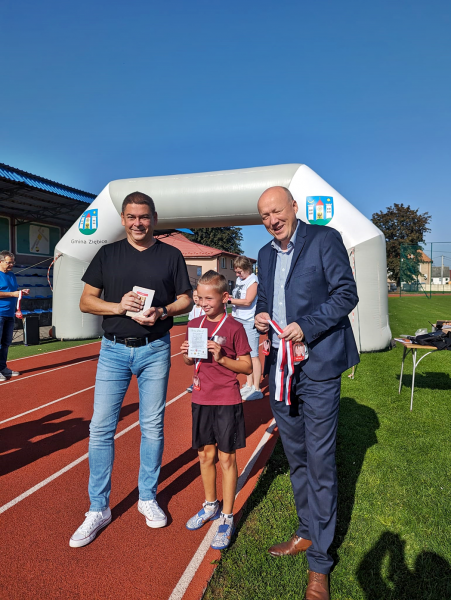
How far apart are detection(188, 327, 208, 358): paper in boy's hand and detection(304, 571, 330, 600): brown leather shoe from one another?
1384 mm

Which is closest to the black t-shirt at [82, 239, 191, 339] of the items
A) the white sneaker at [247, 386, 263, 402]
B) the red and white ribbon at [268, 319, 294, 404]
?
the red and white ribbon at [268, 319, 294, 404]

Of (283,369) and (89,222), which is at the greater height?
(89,222)

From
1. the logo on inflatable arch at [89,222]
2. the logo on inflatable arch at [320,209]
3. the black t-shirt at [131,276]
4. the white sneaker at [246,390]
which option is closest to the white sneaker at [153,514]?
the black t-shirt at [131,276]

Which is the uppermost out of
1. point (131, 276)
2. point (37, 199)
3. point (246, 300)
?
point (37, 199)

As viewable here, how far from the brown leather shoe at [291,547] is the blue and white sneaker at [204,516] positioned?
536 millimetres

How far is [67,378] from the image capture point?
7.54m

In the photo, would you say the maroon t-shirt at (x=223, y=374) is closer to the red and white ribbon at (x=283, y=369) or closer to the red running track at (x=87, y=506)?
the red and white ribbon at (x=283, y=369)

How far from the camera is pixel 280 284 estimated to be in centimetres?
244

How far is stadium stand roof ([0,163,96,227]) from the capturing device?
13832 mm

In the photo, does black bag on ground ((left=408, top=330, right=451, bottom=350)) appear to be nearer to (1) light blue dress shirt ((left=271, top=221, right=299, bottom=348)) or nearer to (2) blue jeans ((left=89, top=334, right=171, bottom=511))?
(1) light blue dress shirt ((left=271, top=221, right=299, bottom=348))

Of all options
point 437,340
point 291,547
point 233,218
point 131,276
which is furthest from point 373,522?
point 233,218

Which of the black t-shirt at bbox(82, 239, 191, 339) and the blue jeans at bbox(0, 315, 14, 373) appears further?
the blue jeans at bbox(0, 315, 14, 373)

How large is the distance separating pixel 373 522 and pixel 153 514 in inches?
62.4

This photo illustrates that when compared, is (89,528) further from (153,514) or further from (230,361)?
(230,361)
